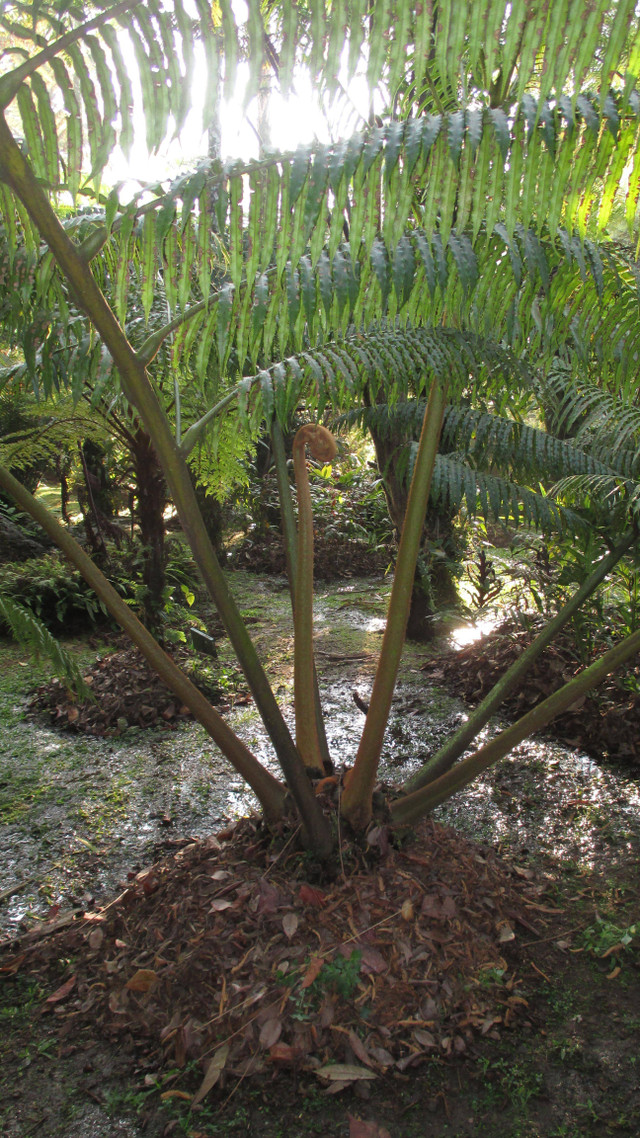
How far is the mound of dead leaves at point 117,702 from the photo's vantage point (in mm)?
3506

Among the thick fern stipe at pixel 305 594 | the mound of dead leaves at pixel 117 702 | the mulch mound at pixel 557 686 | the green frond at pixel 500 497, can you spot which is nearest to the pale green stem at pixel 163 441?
the thick fern stipe at pixel 305 594

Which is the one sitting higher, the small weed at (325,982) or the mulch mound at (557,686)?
the small weed at (325,982)

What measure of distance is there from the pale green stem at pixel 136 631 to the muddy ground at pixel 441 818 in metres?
0.71

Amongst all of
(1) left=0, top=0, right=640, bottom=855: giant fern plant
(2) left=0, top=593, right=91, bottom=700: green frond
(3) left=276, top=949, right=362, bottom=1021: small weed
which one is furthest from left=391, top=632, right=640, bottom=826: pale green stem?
(2) left=0, top=593, right=91, bottom=700: green frond

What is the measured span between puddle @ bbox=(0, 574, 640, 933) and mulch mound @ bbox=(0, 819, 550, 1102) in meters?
0.30

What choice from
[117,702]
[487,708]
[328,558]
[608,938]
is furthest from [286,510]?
[328,558]

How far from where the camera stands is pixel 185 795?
9.25ft

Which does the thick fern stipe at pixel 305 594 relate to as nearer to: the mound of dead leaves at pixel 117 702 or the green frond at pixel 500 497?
the green frond at pixel 500 497

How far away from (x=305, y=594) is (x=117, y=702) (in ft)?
6.50

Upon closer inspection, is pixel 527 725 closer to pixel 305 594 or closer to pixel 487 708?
pixel 487 708

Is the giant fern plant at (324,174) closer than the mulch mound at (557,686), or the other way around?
the giant fern plant at (324,174)

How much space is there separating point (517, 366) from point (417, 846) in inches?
57.9

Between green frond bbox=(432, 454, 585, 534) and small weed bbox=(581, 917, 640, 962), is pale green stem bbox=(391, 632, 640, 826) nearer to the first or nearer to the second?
small weed bbox=(581, 917, 640, 962)

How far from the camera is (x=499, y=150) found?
113 centimetres
